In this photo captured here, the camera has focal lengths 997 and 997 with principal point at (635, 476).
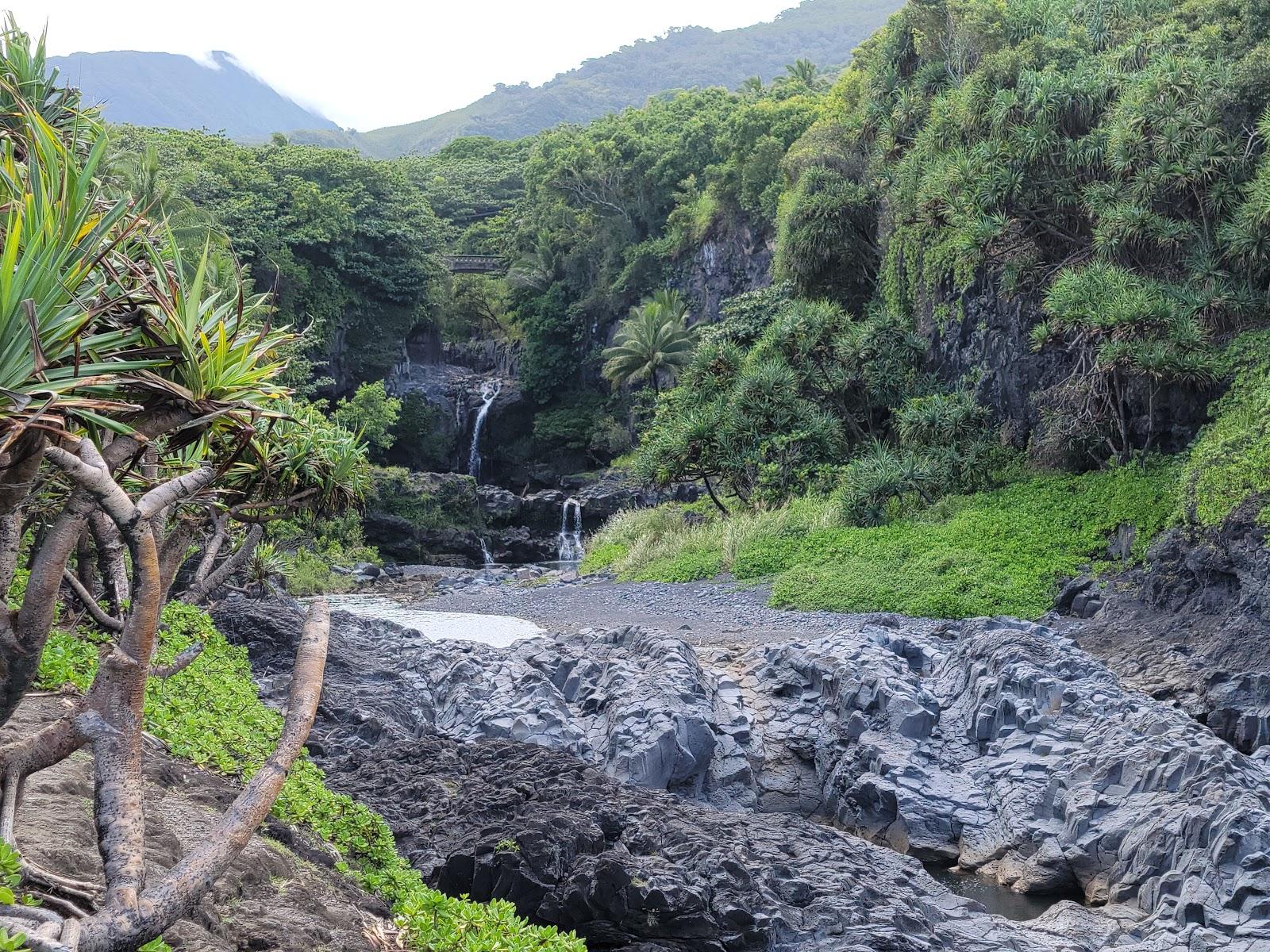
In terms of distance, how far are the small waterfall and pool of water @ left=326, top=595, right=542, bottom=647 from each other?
1048cm

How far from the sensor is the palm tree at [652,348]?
32500mm

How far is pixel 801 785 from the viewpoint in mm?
9172

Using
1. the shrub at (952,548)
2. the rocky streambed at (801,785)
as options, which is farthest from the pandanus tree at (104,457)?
the shrub at (952,548)

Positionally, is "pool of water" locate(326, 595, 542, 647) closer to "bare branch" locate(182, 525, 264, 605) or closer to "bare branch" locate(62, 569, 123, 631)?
"bare branch" locate(182, 525, 264, 605)

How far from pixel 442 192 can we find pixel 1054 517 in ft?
135

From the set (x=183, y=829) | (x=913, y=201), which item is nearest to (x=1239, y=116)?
(x=913, y=201)

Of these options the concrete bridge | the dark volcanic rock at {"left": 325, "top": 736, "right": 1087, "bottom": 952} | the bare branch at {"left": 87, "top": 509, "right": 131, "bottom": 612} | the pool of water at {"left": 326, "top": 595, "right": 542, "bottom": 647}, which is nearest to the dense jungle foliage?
the concrete bridge

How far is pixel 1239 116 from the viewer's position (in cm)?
1603

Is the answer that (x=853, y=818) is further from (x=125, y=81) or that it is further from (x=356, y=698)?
(x=125, y=81)

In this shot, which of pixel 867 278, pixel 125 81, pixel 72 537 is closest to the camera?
pixel 72 537

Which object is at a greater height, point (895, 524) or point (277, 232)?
point (277, 232)

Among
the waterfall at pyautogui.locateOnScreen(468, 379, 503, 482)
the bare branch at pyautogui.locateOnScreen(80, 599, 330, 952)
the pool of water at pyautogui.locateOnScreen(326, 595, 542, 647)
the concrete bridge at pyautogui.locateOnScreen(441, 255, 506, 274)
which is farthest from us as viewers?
the concrete bridge at pyautogui.locateOnScreen(441, 255, 506, 274)

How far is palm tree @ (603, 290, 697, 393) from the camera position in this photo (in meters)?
32.5

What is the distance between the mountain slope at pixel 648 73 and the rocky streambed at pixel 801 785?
406 feet
